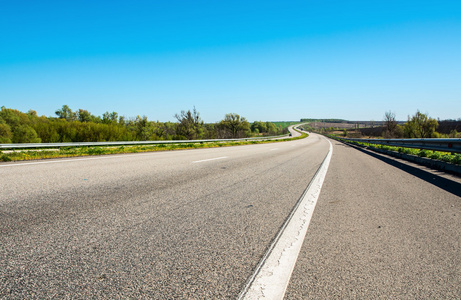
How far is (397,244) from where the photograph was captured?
8.54 ft

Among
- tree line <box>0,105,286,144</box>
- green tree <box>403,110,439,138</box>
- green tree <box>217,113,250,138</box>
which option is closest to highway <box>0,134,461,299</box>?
tree line <box>0,105,286,144</box>

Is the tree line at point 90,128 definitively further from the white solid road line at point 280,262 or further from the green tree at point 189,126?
the white solid road line at point 280,262

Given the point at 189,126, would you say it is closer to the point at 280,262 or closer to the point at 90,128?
the point at 90,128

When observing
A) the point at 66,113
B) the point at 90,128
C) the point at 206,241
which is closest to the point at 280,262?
the point at 206,241

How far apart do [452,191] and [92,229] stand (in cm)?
667

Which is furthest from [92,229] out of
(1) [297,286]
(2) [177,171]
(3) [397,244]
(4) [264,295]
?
(2) [177,171]

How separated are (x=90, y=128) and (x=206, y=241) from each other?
110ft

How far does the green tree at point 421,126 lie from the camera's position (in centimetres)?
3928

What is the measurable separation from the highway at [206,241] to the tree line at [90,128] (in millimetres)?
29094

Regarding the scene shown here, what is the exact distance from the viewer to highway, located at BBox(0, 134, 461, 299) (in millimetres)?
1781

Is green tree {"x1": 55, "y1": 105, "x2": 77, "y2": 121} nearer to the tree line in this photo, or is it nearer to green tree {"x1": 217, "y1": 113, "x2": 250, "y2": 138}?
the tree line

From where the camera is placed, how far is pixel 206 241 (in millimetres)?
2492

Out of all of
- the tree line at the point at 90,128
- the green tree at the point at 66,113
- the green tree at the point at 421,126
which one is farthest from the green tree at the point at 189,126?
the green tree at the point at 66,113

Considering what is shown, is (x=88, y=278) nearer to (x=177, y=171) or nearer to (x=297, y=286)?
(x=297, y=286)
